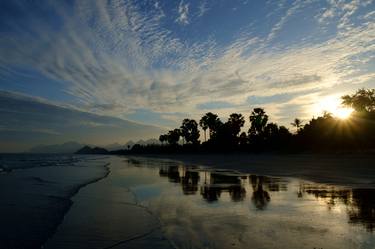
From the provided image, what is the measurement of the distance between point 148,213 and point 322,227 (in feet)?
22.3

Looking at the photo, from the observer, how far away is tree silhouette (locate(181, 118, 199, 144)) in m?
160

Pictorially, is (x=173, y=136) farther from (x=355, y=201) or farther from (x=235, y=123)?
(x=355, y=201)

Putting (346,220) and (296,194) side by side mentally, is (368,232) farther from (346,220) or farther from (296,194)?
A: (296,194)

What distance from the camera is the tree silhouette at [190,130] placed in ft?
526

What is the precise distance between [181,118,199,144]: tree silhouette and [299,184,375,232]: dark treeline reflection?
459 ft

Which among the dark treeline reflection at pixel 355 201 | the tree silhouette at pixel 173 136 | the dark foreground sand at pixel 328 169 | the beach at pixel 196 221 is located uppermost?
the tree silhouette at pixel 173 136

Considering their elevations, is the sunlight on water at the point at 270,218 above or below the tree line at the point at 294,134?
below

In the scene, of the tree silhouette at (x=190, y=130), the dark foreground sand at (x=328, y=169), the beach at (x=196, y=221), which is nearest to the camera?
the beach at (x=196, y=221)

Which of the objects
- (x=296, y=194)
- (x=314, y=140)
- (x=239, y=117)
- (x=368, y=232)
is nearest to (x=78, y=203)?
(x=296, y=194)

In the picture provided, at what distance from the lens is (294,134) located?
99.3 m

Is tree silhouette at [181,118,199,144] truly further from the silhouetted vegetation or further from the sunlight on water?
the sunlight on water

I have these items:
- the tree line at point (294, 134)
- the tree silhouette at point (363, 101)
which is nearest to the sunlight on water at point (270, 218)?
the tree line at point (294, 134)

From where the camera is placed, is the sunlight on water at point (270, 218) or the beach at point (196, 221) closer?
the sunlight on water at point (270, 218)

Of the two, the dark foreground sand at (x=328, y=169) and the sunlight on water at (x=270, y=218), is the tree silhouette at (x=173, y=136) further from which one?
the sunlight on water at (x=270, y=218)
